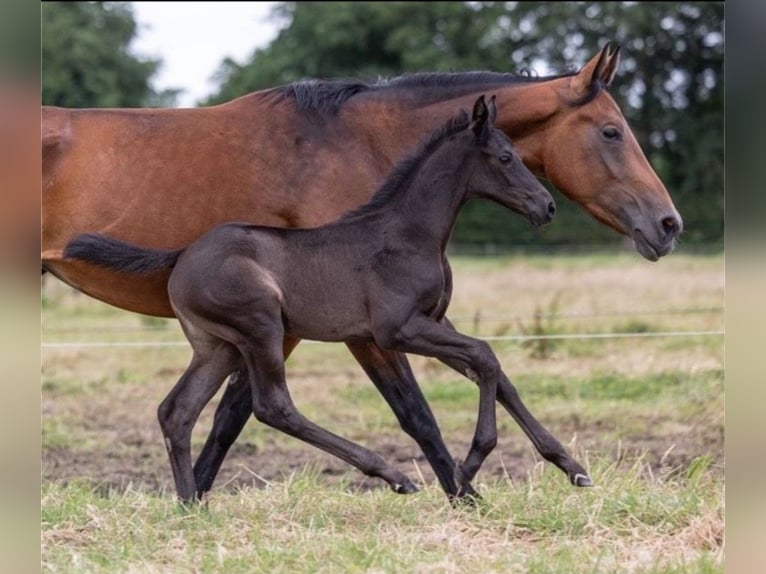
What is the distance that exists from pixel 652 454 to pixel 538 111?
9.13ft

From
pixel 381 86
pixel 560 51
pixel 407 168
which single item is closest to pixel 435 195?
pixel 407 168

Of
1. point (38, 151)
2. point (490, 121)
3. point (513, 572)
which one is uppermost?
point (490, 121)

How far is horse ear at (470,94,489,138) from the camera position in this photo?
482 cm

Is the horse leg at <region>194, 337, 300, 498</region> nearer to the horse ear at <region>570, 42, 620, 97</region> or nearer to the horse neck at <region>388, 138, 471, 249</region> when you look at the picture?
the horse neck at <region>388, 138, 471, 249</region>

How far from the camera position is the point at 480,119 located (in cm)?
486

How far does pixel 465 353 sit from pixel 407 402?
566mm

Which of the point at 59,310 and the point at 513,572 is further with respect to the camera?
the point at 59,310

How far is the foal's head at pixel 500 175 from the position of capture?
4.80 meters

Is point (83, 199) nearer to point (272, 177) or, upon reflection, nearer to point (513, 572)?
point (272, 177)

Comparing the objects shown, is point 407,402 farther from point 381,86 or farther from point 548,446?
point 381,86

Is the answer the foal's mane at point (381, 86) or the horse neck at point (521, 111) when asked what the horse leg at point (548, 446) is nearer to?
the horse neck at point (521, 111)

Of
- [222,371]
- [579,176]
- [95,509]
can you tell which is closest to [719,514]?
[579,176]

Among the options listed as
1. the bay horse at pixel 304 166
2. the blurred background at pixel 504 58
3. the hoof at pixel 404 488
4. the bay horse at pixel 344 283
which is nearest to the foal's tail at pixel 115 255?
the bay horse at pixel 344 283

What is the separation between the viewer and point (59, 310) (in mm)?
14758
